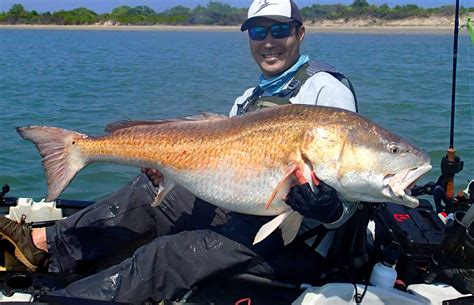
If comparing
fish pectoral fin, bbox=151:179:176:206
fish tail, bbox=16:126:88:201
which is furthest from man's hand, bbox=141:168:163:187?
fish tail, bbox=16:126:88:201

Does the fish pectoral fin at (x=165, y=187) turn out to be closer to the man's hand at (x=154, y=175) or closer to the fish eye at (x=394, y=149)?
the man's hand at (x=154, y=175)

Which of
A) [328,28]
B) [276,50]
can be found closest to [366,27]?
[328,28]

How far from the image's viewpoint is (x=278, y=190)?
292 centimetres

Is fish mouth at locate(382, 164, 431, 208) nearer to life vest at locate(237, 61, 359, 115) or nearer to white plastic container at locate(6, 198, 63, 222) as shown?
life vest at locate(237, 61, 359, 115)

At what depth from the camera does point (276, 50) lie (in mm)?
3906

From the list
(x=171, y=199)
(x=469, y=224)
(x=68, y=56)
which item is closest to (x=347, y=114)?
(x=469, y=224)

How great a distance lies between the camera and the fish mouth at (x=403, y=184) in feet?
8.84

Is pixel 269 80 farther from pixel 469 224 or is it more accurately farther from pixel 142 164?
pixel 469 224

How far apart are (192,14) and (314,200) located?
280 ft

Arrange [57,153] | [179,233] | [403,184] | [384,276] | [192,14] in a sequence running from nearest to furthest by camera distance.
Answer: [403,184] → [384,276] → [57,153] → [179,233] → [192,14]

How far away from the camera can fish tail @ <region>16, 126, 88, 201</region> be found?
3.38m

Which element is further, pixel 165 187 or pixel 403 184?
pixel 165 187

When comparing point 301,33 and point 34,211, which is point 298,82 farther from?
point 34,211

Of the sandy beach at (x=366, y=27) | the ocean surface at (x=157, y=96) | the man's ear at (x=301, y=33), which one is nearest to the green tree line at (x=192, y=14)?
the sandy beach at (x=366, y=27)
